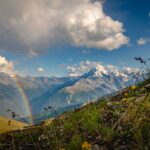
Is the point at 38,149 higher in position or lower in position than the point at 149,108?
lower

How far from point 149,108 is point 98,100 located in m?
4.14

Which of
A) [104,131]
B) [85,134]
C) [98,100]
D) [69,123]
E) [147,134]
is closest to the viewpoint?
[147,134]

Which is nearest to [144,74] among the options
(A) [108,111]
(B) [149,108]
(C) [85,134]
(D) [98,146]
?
(A) [108,111]

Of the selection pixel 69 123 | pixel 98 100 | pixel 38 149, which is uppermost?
pixel 98 100

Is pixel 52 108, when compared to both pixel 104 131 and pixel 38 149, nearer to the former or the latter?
pixel 38 149

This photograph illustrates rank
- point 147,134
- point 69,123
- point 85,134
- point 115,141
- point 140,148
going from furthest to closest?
point 69,123, point 85,134, point 115,141, point 147,134, point 140,148

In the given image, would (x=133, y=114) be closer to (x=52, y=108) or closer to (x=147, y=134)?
A: (x=147, y=134)

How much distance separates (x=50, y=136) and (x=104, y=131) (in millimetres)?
1953

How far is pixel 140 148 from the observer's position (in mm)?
4020

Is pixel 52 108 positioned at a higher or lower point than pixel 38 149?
higher

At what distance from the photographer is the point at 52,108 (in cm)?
605

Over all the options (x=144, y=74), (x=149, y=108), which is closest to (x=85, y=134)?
(x=149, y=108)

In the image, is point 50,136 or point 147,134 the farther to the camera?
point 50,136

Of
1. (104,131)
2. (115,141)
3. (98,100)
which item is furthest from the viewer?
(98,100)
